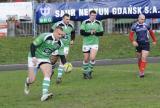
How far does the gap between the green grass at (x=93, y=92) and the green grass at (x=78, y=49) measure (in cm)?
1127

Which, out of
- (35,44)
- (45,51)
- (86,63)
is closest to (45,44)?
(45,51)

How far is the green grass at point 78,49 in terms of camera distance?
3173 cm

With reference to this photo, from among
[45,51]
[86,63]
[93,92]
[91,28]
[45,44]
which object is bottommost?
[93,92]

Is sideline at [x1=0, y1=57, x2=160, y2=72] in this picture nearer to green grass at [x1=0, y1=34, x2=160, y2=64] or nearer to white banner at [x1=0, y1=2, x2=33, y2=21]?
green grass at [x1=0, y1=34, x2=160, y2=64]

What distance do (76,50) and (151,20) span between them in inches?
293

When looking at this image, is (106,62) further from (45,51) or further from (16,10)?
(16,10)

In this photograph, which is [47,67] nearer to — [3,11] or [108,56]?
[108,56]

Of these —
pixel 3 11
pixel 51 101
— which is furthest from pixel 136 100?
pixel 3 11

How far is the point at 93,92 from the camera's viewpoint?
15203 mm

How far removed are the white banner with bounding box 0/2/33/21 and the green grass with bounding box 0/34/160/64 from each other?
6610 millimetres

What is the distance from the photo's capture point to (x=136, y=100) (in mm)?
13461

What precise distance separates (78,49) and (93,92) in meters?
18.0

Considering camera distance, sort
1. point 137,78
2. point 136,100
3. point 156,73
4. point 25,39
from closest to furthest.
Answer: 1. point 136,100
2. point 137,78
3. point 156,73
4. point 25,39

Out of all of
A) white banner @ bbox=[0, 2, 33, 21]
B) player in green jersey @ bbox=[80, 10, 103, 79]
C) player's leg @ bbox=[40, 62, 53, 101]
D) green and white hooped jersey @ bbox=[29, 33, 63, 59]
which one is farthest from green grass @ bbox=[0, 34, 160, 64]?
player's leg @ bbox=[40, 62, 53, 101]
